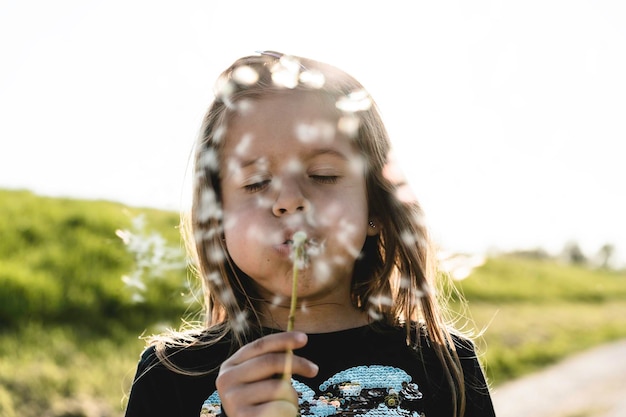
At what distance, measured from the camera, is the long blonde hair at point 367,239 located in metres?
2.39

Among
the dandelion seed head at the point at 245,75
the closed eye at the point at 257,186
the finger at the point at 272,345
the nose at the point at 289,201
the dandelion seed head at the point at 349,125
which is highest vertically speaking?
the dandelion seed head at the point at 245,75

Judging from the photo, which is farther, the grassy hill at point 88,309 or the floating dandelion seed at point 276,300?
the grassy hill at point 88,309

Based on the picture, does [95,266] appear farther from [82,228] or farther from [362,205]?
[362,205]

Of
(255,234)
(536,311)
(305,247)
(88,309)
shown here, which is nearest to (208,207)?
(255,234)

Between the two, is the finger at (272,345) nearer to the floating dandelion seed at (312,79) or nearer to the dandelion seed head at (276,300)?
the dandelion seed head at (276,300)

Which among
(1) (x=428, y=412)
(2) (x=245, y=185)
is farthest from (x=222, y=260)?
(1) (x=428, y=412)

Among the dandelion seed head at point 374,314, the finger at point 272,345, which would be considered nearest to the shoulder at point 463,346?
the dandelion seed head at point 374,314

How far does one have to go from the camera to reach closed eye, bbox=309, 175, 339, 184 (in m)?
2.15

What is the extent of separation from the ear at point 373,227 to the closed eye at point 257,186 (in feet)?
1.59

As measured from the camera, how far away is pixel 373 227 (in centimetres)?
252

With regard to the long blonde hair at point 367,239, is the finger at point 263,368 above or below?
below

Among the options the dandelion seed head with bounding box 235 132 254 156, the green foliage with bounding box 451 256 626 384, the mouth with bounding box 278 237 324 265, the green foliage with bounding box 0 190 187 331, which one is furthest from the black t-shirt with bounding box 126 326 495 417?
the green foliage with bounding box 451 256 626 384

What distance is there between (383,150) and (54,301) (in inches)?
140

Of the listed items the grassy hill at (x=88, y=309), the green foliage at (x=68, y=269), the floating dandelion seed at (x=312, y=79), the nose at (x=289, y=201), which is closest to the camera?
the nose at (x=289, y=201)
